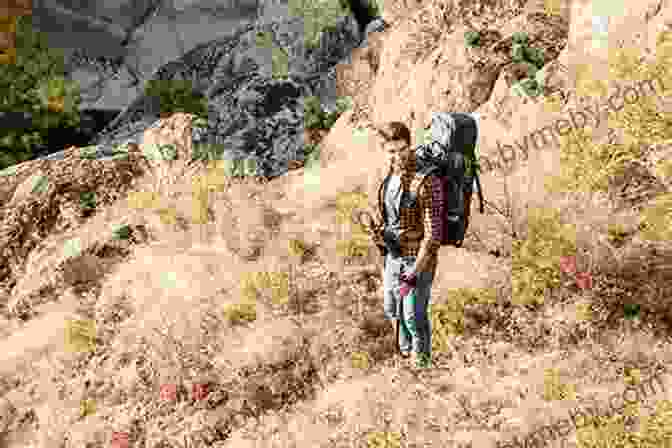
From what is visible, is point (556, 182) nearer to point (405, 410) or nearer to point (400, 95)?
point (405, 410)

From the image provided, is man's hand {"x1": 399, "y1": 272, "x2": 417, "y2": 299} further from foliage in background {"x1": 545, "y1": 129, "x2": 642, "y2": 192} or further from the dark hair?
foliage in background {"x1": 545, "y1": 129, "x2": 642, "y2": 192}

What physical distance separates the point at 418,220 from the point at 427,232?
156 mm

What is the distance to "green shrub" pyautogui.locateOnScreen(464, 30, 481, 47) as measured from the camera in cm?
974

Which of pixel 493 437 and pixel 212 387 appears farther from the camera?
pixel 212 387

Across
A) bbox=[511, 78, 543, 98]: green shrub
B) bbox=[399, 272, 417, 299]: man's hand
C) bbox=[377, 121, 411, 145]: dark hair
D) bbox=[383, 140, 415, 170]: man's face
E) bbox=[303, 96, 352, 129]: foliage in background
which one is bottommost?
bbox=[303, 96, 352, 129]: foliage in background

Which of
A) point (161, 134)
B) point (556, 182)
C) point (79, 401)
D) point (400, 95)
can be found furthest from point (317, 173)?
point (79, 401)

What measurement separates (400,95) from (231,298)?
5.26m

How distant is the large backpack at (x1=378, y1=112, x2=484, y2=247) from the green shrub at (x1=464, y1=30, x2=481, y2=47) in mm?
5145

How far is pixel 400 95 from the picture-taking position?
35.1 ft

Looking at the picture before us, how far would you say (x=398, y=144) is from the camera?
4.86 m

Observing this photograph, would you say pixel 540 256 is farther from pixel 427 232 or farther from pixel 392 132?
pixel 392 132

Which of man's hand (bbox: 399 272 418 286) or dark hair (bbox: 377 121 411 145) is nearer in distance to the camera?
dark hair (bbox: 377 121 411 145)

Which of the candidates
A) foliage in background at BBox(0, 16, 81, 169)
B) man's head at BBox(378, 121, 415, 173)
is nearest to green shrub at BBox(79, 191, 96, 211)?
man's head at BBox(378, 121, 415, 173)

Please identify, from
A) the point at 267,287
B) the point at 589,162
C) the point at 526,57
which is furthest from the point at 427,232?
the point at 526,57
